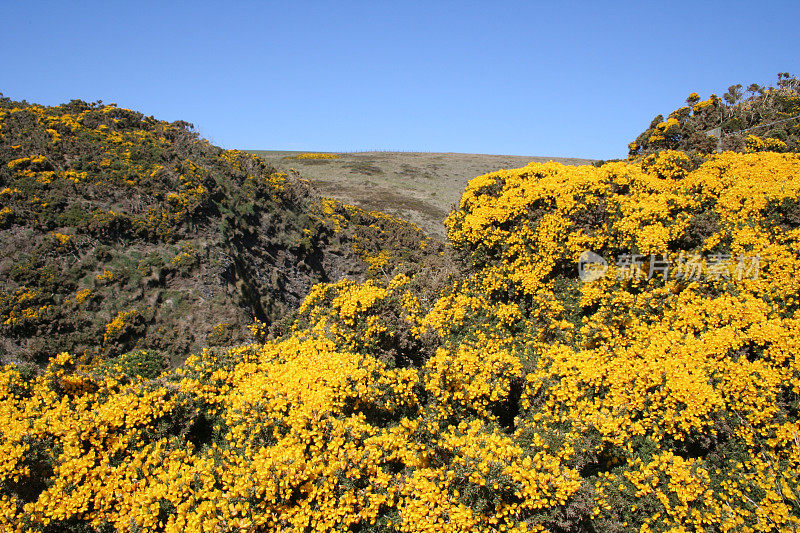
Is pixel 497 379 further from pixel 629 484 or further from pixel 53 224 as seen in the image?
pixel 53 224

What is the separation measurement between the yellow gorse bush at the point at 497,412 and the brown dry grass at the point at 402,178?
60.8ft

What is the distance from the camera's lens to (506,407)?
11.1 m

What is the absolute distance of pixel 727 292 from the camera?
11.4m

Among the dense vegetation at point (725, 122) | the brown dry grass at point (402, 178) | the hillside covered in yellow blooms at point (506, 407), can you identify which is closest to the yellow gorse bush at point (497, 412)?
the hillside covered in yellow blooms at point (506, 407)

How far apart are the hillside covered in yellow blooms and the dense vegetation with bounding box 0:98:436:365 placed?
2.55 meters

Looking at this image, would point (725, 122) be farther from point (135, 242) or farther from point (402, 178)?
point (402, 178)

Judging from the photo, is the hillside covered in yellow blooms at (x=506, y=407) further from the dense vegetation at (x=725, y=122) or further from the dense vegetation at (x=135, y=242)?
the dense vegetation at (x=725, y=122)

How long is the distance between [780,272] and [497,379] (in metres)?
8.07

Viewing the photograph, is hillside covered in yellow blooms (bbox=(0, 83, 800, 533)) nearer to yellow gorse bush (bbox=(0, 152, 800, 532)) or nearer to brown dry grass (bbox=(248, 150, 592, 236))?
yellow gorse bush (bbox=(0, 152, 800, 532))

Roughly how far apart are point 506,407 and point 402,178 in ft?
154

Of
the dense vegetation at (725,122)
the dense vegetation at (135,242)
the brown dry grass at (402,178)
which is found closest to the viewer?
the dense vegetation at (135,242)

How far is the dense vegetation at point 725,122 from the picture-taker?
824 inches

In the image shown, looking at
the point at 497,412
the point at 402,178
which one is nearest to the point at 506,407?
the point at 497,412

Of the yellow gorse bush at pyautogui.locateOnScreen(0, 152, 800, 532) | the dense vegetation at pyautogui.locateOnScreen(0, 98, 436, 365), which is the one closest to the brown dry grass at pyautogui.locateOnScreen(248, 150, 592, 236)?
the dense vegetation at pyautogui.locateOnScreen(0, 98, 436, 365)
